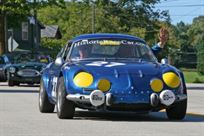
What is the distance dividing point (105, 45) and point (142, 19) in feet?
288

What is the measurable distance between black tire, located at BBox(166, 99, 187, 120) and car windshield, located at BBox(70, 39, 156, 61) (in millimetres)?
1174

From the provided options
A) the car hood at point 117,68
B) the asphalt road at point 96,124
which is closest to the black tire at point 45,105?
the asphalt road at point 96,124

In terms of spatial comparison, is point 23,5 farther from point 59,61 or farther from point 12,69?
point 59,61

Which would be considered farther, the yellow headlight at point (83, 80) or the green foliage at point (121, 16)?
the green foliage at point (121, 16)

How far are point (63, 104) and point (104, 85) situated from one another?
2.65 ft

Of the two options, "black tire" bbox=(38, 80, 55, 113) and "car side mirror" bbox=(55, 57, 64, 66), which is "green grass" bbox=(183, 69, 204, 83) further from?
"car side mirror" bbox=(55, 57, 64, 66)

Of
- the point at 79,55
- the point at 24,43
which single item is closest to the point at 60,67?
the point at 79,55

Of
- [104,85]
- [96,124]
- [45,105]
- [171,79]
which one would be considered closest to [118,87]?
[104,85]

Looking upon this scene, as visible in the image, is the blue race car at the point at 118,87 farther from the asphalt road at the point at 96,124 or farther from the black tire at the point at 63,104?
the asphalt road at the point at 96,124

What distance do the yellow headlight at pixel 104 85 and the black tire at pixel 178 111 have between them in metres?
1.31

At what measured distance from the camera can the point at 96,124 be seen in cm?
1152

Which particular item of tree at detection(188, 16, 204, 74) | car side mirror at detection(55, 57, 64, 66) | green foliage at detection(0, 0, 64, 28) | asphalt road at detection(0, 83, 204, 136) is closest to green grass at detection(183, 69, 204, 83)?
tree at detection(188, 16, 204, 74)

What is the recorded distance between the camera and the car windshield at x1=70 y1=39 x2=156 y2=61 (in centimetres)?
1312

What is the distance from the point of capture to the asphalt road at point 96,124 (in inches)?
403
